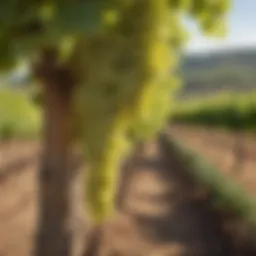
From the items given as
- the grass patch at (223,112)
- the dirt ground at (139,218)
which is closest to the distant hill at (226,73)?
the grass patch at (223,112)

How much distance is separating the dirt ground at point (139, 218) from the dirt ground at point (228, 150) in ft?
2.64

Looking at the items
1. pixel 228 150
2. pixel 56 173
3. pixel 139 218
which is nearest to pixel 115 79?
pixel 56 173

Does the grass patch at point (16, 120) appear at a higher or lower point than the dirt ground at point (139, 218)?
higher

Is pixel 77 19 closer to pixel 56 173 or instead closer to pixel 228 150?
pixel 56 173

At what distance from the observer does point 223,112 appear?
15227 mm

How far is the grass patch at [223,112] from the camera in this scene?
14570 millimetres

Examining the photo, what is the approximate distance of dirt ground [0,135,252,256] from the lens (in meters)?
4.17

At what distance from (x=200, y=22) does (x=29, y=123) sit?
9095 mm

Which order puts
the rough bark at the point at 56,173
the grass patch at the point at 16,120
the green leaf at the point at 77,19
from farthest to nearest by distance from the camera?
1. the grass patch at the point at 16,120
2. the rough bark at the point at 56,173
3. the green leaf at the point at 77,19

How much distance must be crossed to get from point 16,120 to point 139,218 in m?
5.52

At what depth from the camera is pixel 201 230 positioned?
545 centimetres

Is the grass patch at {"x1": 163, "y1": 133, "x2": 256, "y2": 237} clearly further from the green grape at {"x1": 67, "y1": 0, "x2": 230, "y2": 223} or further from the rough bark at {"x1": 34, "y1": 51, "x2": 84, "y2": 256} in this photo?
the green grape at {"x1": 67, "y1": 0, "x2": 230, "y2": 223}

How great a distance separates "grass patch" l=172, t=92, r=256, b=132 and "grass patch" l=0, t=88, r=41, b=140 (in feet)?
17.9

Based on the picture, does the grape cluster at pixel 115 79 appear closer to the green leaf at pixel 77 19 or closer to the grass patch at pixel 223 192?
the green leaf at pixel 77 19
